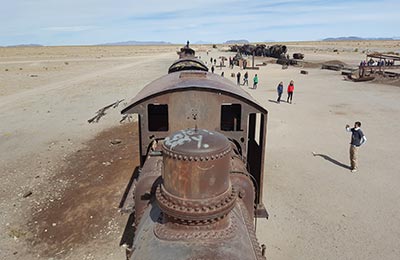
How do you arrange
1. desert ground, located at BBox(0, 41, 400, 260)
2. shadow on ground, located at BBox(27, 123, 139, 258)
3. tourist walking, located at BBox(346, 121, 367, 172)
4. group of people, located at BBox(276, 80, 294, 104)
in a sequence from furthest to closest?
group of people, located at BBox(276, 80, 294, 104)
tourist walking, located at BBox(346, 121, 367, 172)
shadow on ground, located at BBox(27, 123, 139, 258)
desert ground, located at BBox(0, 41, 400, 260)

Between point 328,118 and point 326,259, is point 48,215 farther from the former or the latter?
point 328,118

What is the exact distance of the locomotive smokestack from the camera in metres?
3.29

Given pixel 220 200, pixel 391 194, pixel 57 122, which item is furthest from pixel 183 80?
pixel 57 122

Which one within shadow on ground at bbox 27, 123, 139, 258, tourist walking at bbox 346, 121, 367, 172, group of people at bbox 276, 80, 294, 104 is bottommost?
shadow on ground at bbox 27, 123, 139, 258

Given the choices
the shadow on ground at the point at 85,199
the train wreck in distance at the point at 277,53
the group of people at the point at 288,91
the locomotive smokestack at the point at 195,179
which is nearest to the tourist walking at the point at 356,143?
the shadow on ground at the point at 85,199

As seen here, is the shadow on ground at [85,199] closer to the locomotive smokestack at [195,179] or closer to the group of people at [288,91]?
the locomotive smokestack at [195,179]

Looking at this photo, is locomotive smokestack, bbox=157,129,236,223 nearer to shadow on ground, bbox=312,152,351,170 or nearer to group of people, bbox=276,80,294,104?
shadow on ground, bbox=312,152,351,170

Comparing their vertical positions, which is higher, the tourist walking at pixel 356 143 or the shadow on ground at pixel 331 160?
the tourist walking at pixel 356 143

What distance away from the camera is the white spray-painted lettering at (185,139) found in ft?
11.2

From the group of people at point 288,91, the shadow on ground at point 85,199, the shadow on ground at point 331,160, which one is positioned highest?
the group of people at point 288,91

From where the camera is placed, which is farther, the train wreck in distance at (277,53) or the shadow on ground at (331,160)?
the train wreck in distance at (277,53)

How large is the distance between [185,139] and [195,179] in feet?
1.58

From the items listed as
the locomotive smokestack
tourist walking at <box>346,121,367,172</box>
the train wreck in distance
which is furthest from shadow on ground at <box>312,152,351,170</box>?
the train wreck in distance

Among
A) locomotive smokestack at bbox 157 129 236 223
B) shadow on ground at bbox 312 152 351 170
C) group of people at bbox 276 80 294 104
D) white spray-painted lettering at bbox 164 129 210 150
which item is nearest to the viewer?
locomotive smokestack at bbox 157 129 236 223
